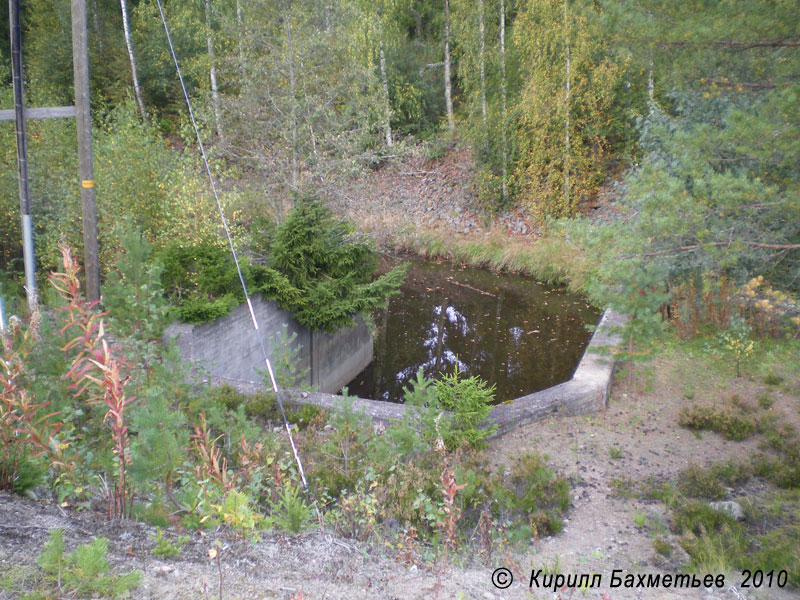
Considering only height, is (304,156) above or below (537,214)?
above

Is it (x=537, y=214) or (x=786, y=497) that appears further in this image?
(x=537, y=214)

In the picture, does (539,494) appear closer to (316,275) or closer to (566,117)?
(316,275)

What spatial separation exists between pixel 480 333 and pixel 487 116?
9.45m

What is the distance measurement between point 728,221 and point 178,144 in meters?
22.4

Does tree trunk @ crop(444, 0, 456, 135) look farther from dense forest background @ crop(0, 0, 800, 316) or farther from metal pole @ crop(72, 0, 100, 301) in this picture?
metal pole @ crop(72, 0, 100, 301)

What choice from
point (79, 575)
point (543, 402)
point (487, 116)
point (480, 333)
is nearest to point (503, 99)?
point (487, 116)

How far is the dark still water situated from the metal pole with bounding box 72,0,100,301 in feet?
15.7

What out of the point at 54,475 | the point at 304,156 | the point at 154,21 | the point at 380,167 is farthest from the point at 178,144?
the point at 54,475

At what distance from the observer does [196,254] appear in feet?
24.5

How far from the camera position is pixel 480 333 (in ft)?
40.0

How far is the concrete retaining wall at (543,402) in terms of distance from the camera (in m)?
5.71

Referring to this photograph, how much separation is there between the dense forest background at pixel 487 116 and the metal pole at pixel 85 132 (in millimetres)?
349

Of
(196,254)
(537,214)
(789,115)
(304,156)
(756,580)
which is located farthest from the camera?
(537,214)

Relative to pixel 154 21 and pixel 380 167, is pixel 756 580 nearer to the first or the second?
pixel 380 167
